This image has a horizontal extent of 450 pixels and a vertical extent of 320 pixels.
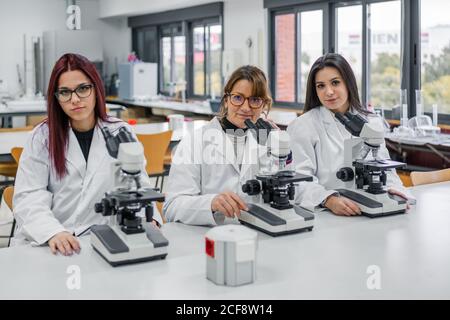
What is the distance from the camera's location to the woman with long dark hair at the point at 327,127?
7.89ft

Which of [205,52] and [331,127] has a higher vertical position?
[205,52]

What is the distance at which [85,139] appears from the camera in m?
2.13

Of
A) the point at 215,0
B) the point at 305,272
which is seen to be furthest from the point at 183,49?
the point at 305,272

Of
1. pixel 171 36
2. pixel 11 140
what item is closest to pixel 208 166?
pixel 11 140

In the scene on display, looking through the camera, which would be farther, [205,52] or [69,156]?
[205,52]

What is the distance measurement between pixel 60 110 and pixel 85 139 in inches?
5.4

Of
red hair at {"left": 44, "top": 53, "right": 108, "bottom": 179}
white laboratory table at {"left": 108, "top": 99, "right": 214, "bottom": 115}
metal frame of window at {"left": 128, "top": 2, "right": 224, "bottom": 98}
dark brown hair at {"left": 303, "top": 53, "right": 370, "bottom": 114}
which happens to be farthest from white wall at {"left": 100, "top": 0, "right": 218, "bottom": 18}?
red hair at {"left": 44, "top": 53, "right": 108, "bottom": 179}

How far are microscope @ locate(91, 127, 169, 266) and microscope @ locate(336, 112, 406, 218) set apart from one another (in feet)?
2.71

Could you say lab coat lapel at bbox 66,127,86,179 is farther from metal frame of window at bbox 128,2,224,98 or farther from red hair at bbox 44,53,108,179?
metal frame of window at bbox 128,2,224,98

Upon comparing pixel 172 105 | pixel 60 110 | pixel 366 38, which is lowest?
pixel 60 110

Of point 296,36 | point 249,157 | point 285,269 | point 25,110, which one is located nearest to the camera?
point 285,269

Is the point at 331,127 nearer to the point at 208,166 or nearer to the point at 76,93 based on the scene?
the point at 208,166

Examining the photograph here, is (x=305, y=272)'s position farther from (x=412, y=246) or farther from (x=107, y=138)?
(x=107, y=138)
